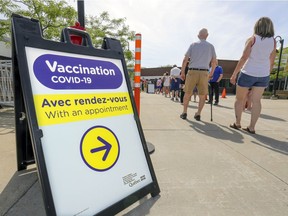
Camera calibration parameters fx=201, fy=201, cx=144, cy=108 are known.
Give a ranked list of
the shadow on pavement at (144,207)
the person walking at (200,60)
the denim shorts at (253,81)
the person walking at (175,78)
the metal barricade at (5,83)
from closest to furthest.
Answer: the shadow on pavement at (144,207) → the denim shorts at (253,81) → the person walking at (200,60) → the metal barricade at (5,83) → the person walking at (175,78)

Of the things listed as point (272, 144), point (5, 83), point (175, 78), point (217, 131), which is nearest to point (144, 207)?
point (272, 144)

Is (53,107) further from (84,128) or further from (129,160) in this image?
(129,160)

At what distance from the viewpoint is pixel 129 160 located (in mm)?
1549

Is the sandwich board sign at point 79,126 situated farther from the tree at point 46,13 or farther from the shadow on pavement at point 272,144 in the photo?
the tree at point 46,13

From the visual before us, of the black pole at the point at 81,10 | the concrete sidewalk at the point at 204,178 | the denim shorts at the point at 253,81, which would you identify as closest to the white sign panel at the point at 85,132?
the concrete sidewalk at the point at 204,178

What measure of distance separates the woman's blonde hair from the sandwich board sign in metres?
2.81

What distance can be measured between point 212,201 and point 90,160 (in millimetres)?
1001

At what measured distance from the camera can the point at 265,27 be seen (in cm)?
326

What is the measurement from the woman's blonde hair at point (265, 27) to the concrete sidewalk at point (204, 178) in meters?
1.70

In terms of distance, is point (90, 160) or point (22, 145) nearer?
point (90, 160)

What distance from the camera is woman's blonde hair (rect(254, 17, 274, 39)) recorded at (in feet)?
10.7

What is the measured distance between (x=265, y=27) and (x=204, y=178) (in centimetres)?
276

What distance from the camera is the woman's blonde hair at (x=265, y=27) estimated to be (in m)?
3.26

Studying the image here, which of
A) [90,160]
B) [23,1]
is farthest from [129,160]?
[23,1]
